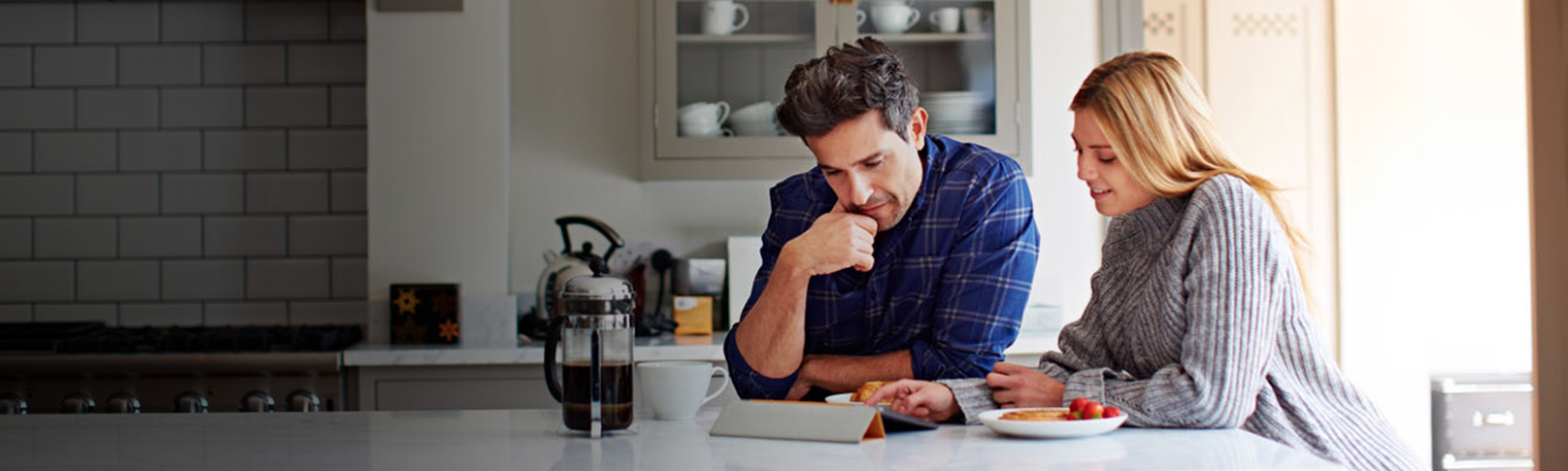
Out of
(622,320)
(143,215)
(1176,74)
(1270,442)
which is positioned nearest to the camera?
(1270,442)

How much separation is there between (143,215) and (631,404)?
276 centimetres

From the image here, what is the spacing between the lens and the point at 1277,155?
11.8ft

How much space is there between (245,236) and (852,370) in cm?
246

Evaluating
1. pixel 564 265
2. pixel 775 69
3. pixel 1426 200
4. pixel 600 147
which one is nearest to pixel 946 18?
pixel 775 69

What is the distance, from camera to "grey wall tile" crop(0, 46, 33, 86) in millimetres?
3695

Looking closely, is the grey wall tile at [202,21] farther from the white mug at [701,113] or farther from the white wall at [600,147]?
the white mug at [701,113]

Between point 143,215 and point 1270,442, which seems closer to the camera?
point 1270,442

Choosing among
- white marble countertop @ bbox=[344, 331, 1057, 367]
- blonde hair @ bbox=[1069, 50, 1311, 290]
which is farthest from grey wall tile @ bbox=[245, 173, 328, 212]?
blonde hair @ bbox=[1069, 50, 1311, 290]

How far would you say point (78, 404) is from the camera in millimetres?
3064

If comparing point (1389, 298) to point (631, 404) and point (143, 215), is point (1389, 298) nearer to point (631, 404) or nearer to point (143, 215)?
point (631, 404)

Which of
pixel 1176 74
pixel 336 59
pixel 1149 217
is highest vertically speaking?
pixel 336 59

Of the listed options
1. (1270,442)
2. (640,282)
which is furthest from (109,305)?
(1270,442)

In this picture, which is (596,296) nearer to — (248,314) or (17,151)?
(248,314)

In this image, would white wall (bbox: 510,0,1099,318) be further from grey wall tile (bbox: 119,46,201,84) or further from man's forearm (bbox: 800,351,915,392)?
man's forearm (bbox: 800,351,915,392)
